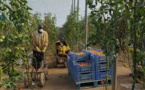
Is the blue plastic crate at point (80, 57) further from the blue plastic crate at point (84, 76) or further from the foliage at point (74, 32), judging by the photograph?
the foliage at point (74, 32)

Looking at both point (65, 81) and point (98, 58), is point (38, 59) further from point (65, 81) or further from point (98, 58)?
point (98, 58)

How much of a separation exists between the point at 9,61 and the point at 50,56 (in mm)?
11143

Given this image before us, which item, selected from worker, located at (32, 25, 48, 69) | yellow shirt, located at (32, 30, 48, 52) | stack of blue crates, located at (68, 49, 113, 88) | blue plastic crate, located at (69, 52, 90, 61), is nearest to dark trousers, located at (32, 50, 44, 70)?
worker, located at (32, 25, 48, 69)

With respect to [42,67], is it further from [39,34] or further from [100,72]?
[100,72]

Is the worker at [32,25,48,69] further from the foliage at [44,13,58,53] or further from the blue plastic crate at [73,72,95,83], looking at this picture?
the foliage at [44,13,58,53]

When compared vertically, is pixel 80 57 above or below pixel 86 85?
above

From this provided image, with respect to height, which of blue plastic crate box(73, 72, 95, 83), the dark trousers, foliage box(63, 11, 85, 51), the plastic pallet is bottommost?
the plastic pallet

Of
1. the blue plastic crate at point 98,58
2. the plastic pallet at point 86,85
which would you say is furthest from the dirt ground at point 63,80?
the blue plastic crate at point 98,58

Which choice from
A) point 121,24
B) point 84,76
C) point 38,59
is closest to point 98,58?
point 84,76

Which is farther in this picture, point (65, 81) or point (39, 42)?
point (65, 81)

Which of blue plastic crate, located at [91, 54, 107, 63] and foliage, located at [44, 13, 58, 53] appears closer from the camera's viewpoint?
blue plastic crate, located at [91, 54, 107, 63]

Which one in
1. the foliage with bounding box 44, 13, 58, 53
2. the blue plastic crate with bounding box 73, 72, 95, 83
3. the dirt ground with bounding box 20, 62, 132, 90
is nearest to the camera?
the blue plastic crate with bounding box 73, 72, 95, 83

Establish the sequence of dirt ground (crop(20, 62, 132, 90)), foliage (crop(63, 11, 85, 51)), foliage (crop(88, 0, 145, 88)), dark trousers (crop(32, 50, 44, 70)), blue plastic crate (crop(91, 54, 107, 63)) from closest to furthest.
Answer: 1. foliage (crop(88, 0, 145, 88))
2. blue plastic crate (crop(91, 54, 107, 63))
3. dirt ground (crop(20, 62, 132, 90))
4. dark trousers (crop(32, 50, 44, 70))
5. foliage (crop(63, 11, 85, 51))

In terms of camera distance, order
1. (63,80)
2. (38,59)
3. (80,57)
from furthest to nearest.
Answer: (63,80) → (80,57) → (38,59)
